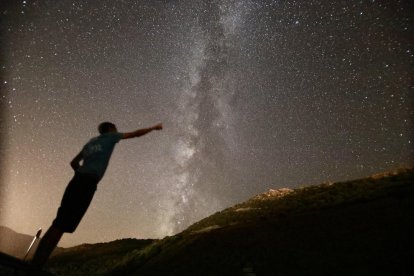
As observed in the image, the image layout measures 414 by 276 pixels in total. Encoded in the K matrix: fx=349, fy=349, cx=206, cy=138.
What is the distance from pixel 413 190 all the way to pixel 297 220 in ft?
7.84

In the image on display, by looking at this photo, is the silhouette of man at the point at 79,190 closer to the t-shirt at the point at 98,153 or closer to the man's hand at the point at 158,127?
the t-shirt at the point at 98,153

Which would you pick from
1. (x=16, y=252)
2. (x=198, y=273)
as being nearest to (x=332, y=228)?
(x=198, y=273)

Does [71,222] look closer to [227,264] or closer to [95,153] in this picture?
[95,153]

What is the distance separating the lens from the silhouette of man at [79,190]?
4.06 meters

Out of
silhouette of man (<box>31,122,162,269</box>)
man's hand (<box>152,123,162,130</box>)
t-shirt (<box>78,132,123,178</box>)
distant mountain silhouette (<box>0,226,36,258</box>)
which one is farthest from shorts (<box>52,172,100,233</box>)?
distant mountain silhouette (<box>0,226,36,258</box>)

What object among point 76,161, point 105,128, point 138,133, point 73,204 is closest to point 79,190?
point 73,204

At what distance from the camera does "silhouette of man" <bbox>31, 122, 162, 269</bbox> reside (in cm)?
406

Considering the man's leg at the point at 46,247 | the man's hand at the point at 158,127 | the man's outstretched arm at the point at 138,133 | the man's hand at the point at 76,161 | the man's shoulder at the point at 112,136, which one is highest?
the man's hand at the point at 158,127

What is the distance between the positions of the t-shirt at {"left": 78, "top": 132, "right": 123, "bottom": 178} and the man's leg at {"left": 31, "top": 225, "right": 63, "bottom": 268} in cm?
77

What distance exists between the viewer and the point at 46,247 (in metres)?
4.01

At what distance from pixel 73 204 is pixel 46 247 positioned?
1.84 ft

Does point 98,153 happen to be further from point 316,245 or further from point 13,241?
point 13,241

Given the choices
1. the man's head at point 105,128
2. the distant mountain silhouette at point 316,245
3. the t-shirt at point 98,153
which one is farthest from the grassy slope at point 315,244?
the man's head at point 105,128

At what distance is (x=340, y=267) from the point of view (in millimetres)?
4195
